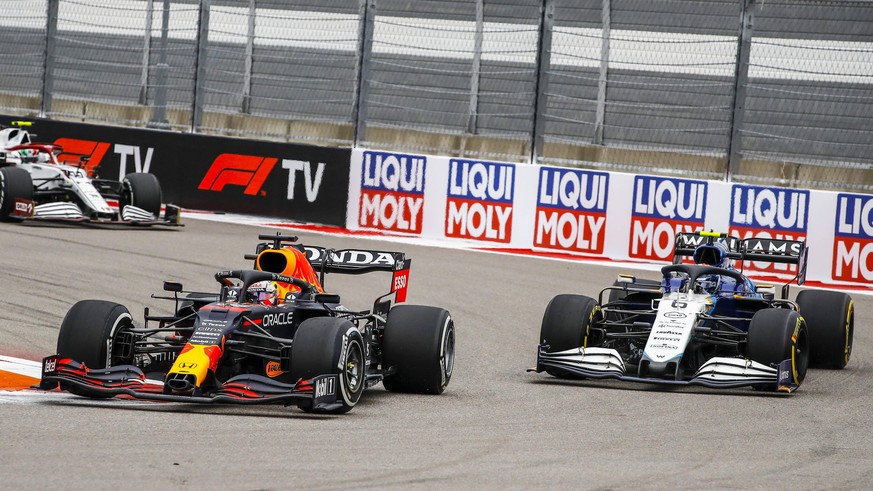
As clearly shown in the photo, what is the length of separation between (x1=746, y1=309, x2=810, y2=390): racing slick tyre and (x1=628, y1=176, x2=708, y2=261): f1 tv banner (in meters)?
7.52

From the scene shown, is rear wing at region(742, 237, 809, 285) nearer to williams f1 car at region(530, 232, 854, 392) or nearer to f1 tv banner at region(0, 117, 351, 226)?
williams f1 car at region(530, 232, 854, 392)

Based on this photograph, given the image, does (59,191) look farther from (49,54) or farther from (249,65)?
(49,54)

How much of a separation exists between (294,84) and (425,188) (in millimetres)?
3191

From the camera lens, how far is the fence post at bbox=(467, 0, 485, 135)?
1969 centimetres

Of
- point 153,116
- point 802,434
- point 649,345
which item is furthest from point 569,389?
point 153,116

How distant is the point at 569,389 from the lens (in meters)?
9.84

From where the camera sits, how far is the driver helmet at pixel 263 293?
8.99 meters

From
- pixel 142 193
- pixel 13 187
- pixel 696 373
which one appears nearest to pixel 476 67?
pixel 142 193

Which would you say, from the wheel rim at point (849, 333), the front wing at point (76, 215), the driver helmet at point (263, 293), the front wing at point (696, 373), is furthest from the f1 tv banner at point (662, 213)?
the driver helmet at point (263, 293)

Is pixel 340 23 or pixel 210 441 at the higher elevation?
pixel 340 23

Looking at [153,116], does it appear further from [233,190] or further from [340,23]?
[340,23]

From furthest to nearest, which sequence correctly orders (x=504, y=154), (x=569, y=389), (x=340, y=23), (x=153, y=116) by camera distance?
(x=153, y=116), (x=340, y=23), (x=504, y=154), (x=569, y=389)

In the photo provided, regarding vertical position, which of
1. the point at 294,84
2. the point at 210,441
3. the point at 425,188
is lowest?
the point at 210,441

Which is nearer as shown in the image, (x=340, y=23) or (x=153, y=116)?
(x=340, y=23)
